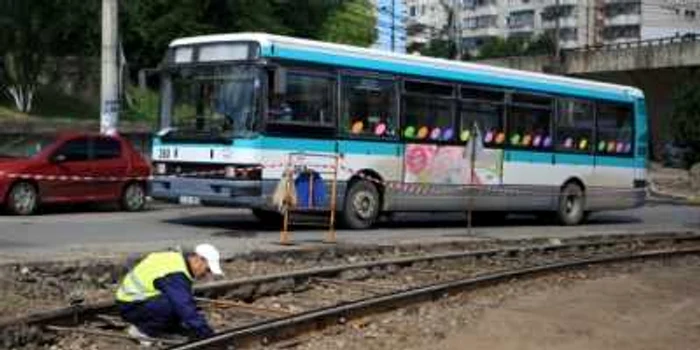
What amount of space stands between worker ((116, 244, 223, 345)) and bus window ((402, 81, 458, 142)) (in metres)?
13.2

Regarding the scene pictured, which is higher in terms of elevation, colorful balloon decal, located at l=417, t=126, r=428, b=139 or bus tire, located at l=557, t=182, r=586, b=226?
colorful balloon decal, located at l=417, t=126, r=428, b=139

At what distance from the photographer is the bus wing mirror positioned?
19969 mm

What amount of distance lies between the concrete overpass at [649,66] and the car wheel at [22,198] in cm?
5343

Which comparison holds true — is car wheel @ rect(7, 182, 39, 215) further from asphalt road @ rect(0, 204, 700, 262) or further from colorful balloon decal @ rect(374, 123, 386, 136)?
colorful balloon decal @ rect(374, 123, 386, 136)

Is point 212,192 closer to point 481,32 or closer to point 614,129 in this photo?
point 614,129

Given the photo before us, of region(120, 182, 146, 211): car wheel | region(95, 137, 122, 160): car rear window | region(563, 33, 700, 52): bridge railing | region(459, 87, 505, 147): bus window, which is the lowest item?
region(120, 182, 146, 211): car wheel

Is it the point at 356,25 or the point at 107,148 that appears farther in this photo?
the point at 356,25

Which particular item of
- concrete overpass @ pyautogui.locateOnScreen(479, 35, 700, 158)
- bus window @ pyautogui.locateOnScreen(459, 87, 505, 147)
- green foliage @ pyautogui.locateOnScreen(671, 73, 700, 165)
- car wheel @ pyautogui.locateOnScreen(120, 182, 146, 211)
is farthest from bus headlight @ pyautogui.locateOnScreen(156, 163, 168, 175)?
concrete overpass @ pyautogui.locateOnScreen(479, 35, 700, 158)

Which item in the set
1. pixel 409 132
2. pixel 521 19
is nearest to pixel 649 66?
pixel 409 132

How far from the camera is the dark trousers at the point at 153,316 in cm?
993

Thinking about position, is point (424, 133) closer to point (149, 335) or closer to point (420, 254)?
point (420, 254)

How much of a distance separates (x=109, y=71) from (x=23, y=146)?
2.80 meters

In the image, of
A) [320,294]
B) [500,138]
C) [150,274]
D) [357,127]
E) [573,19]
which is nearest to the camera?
[150,274]

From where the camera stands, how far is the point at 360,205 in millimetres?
22312
